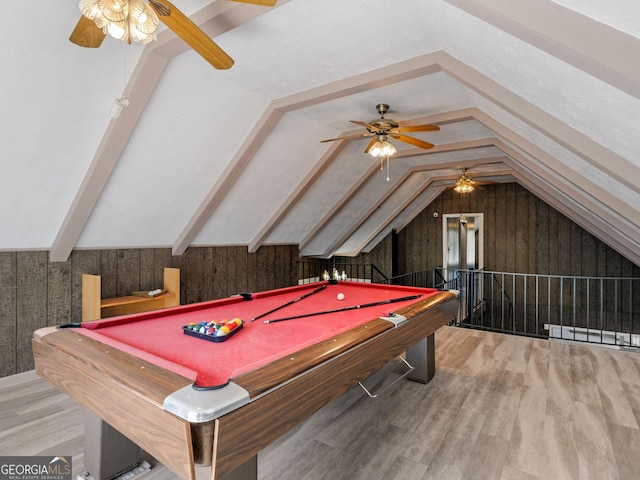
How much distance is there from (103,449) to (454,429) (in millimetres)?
2178

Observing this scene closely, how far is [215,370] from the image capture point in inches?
56.9

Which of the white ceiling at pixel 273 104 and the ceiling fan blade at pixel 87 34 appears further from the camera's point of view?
the ceiling fan blade at pixel 87 34

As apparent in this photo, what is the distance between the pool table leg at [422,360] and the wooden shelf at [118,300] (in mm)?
2781

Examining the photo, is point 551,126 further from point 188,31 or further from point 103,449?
point 103,449

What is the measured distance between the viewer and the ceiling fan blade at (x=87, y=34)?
5.53 ft

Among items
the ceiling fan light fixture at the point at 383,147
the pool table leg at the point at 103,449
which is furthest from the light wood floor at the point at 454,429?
the ceiling fan light fixture at the point at 383,147

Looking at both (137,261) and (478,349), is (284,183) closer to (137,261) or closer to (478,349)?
(137,261)

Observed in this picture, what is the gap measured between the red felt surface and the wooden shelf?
1.54m

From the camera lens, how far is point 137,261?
415 cm

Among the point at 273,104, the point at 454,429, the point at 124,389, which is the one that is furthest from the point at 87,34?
the point at 454,429

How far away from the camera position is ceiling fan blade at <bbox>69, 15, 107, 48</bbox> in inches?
66.4

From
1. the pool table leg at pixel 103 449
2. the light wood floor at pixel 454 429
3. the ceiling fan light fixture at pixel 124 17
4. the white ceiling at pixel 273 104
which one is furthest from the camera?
the light wood floor at pixel 454 429

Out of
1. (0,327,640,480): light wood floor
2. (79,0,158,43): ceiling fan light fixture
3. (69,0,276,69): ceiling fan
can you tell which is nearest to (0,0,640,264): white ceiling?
(69,0,276,69): ceiling fan

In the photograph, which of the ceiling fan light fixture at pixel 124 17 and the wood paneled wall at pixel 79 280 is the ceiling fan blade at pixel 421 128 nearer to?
the ceiling fan light fixture at pixel 124 17
